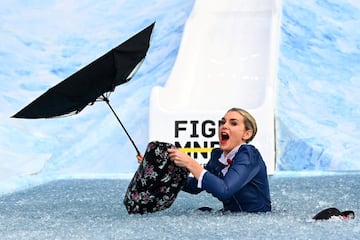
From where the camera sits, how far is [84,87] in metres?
2.60

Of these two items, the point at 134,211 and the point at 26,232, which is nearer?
the point at 26,232

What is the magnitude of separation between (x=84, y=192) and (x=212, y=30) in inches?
92.2

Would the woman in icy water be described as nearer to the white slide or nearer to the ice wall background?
the white slide

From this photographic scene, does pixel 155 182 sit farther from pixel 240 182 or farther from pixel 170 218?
pixel 240 182

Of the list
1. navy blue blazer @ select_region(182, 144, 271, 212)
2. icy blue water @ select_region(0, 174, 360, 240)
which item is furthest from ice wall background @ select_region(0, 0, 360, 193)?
navy blue blazer @ select_region(182, 144, 271, 212)

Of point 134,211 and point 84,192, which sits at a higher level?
point 134,211

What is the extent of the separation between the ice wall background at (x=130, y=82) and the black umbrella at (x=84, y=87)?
2.00 metres

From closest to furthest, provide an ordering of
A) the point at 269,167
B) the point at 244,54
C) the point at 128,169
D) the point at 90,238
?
the point at 90,238
the point at 269,167
the point at 244,54
the point at 128,169

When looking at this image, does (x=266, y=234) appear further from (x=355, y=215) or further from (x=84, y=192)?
(x=84, y=192)

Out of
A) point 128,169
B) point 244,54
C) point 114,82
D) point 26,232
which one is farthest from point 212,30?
point 26,232

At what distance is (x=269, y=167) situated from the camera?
14.5 feet

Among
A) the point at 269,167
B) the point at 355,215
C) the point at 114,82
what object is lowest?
the point at 269,167

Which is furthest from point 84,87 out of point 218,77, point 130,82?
point 130,82

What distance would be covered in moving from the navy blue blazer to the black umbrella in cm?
43
